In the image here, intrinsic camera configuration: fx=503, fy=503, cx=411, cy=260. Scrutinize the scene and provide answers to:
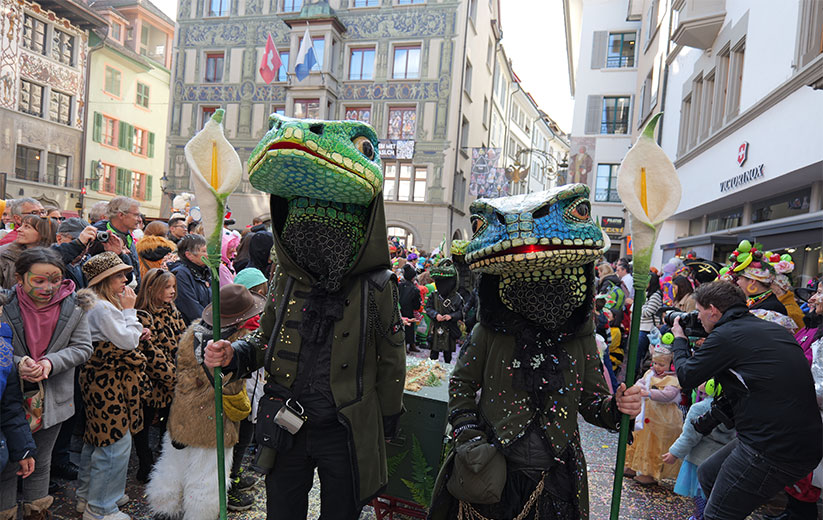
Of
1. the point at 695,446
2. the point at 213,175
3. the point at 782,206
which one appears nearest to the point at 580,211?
the point at 213,175

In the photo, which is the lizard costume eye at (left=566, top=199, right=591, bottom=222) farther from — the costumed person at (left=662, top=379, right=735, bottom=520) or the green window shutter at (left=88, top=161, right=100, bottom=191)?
the green window shutter at (left=88, top=161, right=100, bottom=191)

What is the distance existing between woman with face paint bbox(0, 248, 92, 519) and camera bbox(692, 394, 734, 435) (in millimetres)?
3936

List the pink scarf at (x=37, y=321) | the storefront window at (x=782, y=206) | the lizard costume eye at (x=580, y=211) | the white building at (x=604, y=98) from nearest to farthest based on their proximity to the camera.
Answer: the lizard costume eye at (x=580, y=211) → the pink scarf at (x=37, y=321) → the storefront window at (x=782, y=206) → the white building at (x=604, y=98)

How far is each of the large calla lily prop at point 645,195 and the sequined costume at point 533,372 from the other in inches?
6.4

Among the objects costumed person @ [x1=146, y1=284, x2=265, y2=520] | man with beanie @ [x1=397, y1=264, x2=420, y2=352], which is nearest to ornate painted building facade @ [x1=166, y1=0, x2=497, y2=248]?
man with beanie @ [x1=397, y1=264, x2=420, y2=352]

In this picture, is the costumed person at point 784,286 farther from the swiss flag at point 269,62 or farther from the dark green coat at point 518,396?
the swiss flag at point 269,62

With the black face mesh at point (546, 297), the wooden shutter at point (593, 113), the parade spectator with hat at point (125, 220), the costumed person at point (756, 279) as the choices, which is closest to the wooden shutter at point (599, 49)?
the wooden shutter at point (593, 113)

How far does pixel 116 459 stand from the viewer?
3250 mm

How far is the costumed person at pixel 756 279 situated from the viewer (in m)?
4.14

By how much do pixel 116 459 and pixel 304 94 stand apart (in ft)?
67.4

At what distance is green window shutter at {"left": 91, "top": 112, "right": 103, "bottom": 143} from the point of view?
24180mm

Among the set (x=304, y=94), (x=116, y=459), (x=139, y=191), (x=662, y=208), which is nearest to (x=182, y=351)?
(x=116, y=459)

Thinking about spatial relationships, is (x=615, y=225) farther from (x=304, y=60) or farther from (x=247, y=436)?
(x=247, y=436)

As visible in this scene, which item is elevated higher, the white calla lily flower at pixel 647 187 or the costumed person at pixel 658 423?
the white calla lily flower at pixel 647 187
